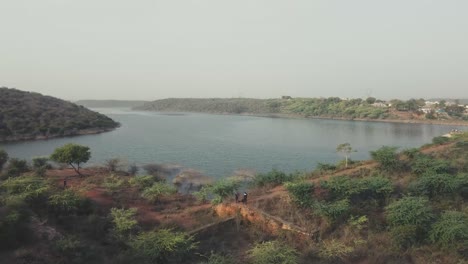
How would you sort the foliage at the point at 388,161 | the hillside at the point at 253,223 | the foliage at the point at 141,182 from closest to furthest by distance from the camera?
the hillside at the point at 253,223 → the foliage at the point at 388,161 → the foliage at the point at 141,182

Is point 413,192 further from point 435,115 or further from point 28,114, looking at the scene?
point 435,115

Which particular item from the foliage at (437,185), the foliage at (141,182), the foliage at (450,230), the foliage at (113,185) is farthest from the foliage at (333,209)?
the foliage at (113,185)

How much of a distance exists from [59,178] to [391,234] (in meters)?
22.1

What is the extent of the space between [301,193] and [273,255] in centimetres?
573

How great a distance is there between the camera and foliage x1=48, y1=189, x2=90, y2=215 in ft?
52.2

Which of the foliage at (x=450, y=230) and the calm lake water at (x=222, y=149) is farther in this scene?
the calm lake water at (x=222, y=149)

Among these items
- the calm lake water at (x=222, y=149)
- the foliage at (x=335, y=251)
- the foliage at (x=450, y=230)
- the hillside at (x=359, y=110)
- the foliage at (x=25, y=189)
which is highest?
the hillside at (x=359, y=110)

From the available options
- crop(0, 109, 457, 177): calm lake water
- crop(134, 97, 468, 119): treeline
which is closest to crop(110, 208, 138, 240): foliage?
crop(0, 109, 457, 177): calm lake water

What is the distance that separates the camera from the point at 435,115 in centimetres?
9756

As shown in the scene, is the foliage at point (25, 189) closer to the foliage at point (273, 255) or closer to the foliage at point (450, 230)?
the foliage at point (273, 255)

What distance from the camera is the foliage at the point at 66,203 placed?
15.9 m

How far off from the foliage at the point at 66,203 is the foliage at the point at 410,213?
13.7 metres

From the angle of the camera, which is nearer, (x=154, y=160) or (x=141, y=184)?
(x=141, y=184)

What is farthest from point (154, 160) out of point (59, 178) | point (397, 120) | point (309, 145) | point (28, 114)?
point (397, 120)
